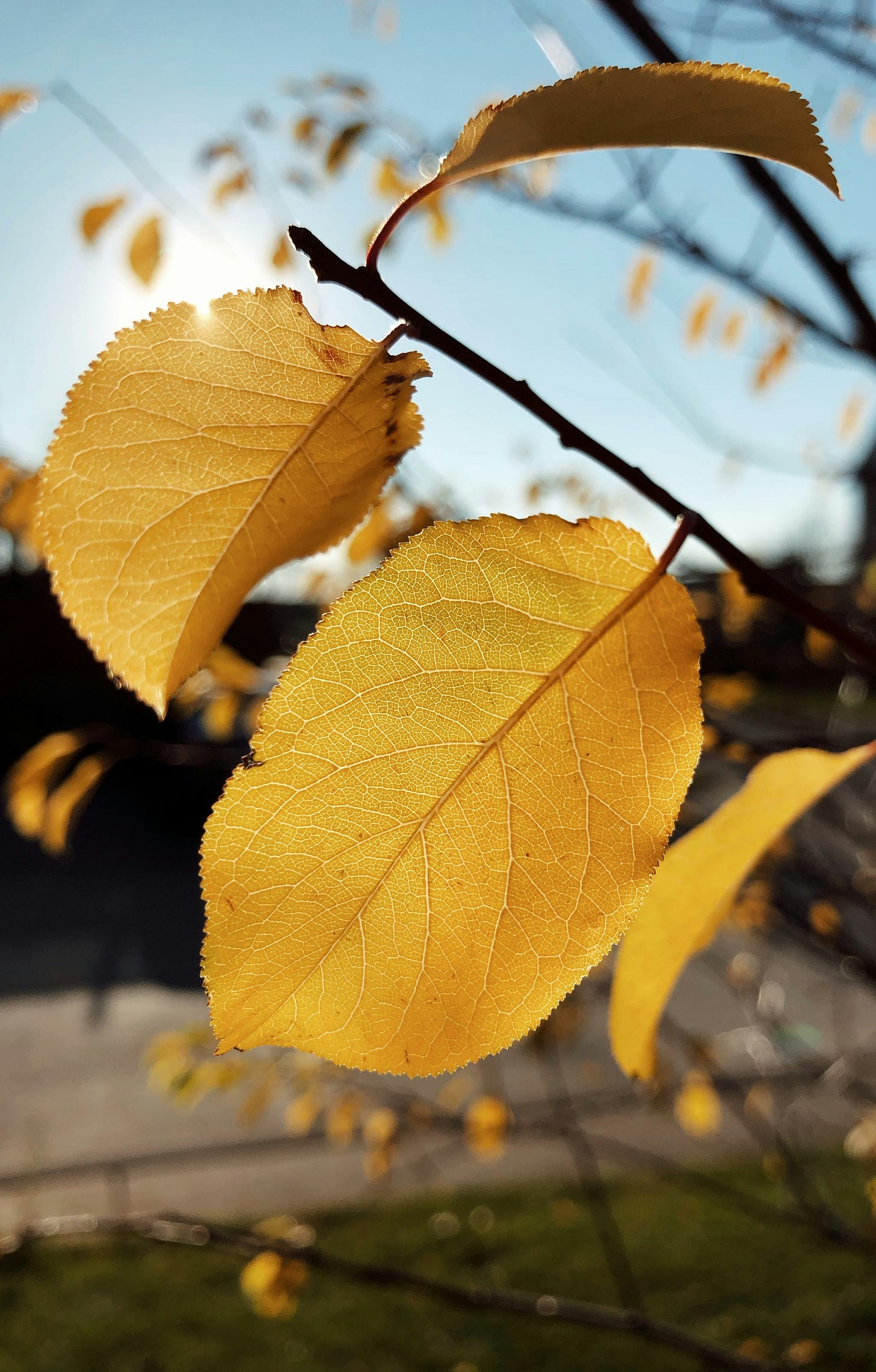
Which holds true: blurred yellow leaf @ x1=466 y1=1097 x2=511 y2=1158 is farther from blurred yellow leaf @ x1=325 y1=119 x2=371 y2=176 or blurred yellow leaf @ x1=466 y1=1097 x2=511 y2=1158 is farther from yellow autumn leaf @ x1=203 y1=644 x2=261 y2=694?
blurred yellow leaf @ x1=325 y1=119 x2=371 y2=176

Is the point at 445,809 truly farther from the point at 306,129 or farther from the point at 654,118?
the point at 306,129

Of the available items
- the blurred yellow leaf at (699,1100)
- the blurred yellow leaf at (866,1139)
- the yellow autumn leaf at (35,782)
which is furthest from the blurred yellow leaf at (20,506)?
the blurred yellow leaf at (866,1139)

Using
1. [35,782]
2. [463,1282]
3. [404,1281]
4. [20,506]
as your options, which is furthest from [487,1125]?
[20,506]

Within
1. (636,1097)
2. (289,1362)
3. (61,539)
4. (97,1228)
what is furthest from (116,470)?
(636,1097)

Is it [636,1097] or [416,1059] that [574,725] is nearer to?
[416,1059]

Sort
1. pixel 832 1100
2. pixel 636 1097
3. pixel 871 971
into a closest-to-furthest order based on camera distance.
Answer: pixel 871 971, pixel 636 1097, pixel 832 1100
